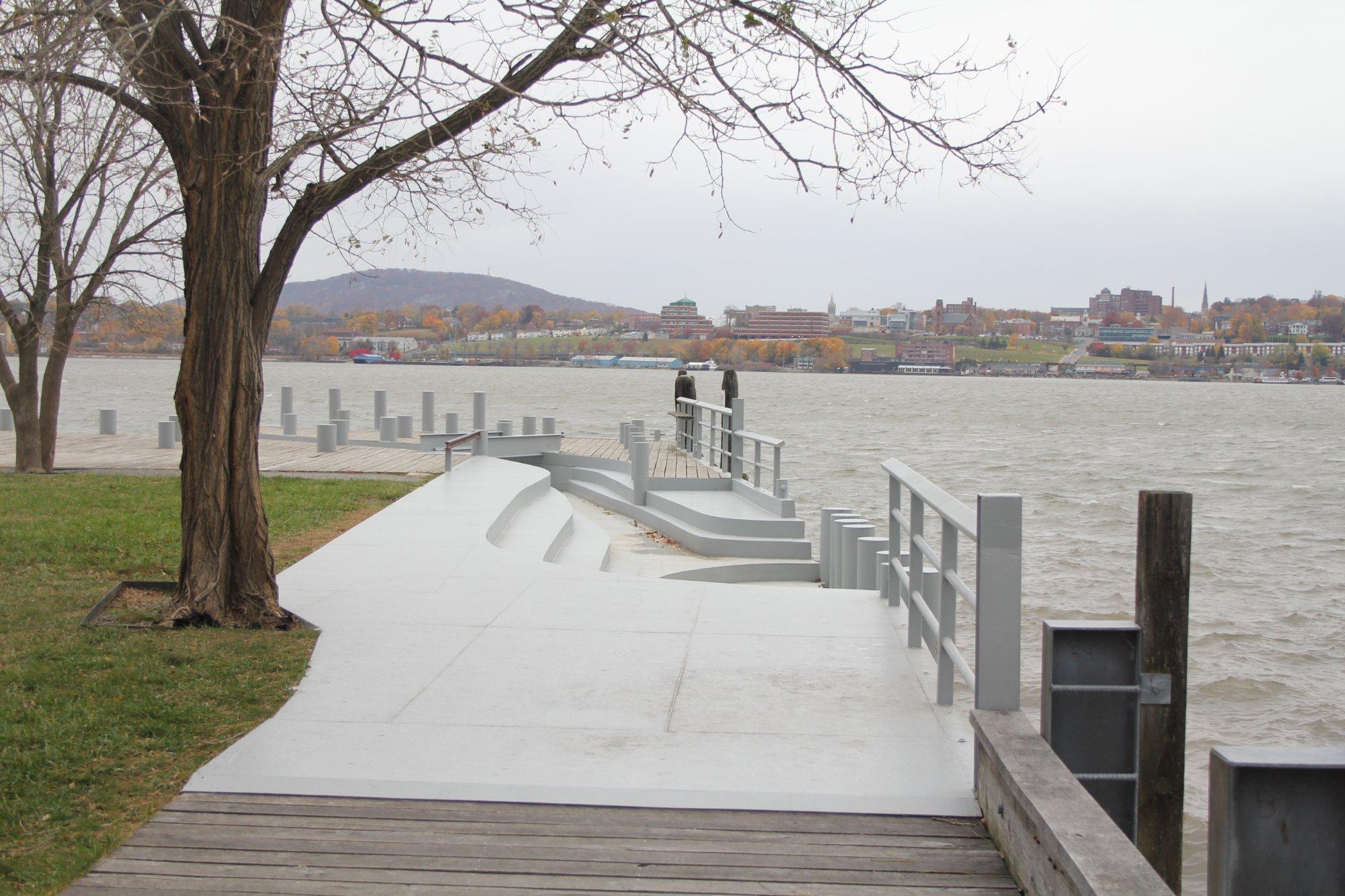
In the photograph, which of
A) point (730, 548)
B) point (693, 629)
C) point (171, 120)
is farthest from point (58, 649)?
point (730, 548)

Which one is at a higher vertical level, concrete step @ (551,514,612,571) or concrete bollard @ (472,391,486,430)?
concrete bollard @ (472,391,486,430)

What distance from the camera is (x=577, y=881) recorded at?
12.2ft

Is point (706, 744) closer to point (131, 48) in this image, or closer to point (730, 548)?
point (131, 48)

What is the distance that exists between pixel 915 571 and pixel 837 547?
582 cm

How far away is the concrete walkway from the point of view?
456 centimetres

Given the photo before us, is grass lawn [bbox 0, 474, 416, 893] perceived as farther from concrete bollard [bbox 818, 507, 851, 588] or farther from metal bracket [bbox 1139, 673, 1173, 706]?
concrete bollard [bbox 818, 507, 851, 588]

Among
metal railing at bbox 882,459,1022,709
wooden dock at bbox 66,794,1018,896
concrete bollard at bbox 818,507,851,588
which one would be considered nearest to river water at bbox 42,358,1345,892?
concrete bollard at bbox 818,507,851,588

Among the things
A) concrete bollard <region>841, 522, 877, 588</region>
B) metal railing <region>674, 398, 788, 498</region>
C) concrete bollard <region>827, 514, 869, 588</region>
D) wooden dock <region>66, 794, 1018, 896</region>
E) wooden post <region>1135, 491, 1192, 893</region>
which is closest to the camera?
wooden dock <region>66, 794, 1018, 896</region>

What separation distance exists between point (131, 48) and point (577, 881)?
4756 mm

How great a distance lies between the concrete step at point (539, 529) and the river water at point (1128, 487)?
5255mm

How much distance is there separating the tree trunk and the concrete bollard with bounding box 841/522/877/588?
565cm

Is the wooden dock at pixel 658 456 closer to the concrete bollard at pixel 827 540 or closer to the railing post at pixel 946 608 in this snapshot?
the concrete bollard at pixel 827 540

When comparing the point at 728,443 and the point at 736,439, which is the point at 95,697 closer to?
the point at 736,439

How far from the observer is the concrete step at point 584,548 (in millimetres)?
12312
